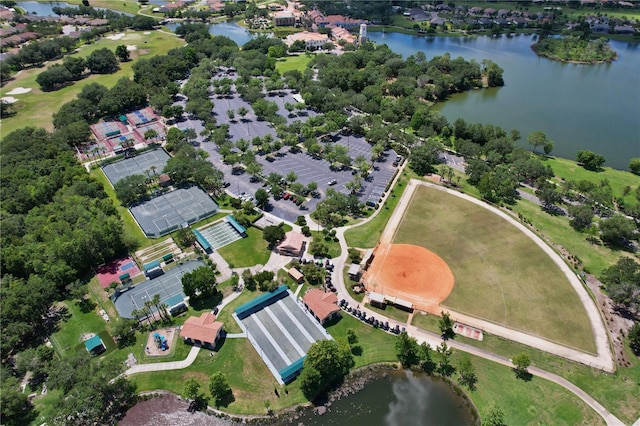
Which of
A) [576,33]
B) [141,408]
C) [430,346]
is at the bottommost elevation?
[141,408]

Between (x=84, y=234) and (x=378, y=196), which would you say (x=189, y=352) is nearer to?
(x=84, y=234)

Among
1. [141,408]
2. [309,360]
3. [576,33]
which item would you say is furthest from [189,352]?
[576,33]

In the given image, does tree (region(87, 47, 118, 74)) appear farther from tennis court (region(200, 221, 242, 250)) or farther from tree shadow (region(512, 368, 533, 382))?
tree shadow (region(512, 368, 533, 382))

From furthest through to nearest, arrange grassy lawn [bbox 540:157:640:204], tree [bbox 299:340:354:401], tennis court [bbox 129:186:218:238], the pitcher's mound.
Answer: grassy lawn [bbox 540:157:640:204] → tennis court [bbox 129:186:218:238] → the pitcher's mound → tree [bbox 299:340:354:401]

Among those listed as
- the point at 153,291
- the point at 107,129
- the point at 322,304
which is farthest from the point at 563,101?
the point at 107,129

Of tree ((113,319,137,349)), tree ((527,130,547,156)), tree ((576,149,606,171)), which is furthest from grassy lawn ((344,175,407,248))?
tree ((576,149,606,171))

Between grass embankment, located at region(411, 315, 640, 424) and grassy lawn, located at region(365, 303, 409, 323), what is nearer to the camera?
grass embankment, located at region(411, 315, 640, 424)

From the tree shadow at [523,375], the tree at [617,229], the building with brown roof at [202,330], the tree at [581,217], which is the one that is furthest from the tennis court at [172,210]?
the tree at [617,229]
